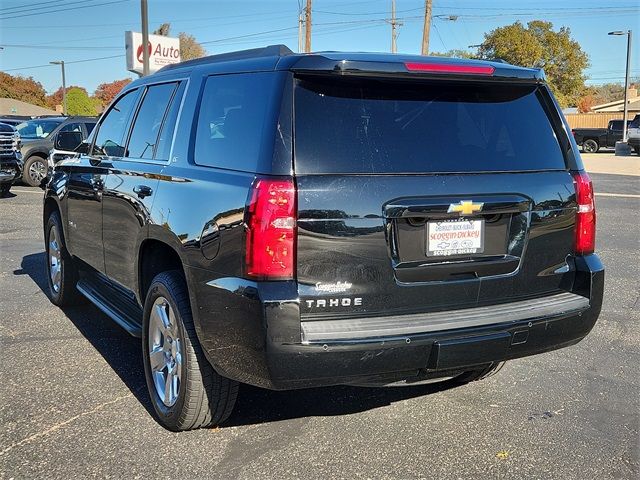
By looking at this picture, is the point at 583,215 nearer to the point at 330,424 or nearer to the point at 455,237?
the point at 455,237

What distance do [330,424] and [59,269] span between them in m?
3.28

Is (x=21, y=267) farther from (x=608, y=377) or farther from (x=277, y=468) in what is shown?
(x=608, y=377)

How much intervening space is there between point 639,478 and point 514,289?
1.04m

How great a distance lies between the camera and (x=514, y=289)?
322cm

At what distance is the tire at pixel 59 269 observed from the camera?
219 inches

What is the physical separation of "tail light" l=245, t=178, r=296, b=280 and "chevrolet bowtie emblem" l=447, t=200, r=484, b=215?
2.46ft

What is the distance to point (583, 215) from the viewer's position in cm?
344

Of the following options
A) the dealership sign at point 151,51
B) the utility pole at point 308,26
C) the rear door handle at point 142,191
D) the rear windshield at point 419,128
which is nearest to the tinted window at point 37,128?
the dealership sign at point 151,51

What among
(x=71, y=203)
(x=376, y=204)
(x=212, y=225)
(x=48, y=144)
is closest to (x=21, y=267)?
(x=71, y=203)

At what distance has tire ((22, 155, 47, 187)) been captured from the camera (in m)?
16.4

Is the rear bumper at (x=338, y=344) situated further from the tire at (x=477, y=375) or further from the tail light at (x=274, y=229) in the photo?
the tire at (x=477, y=375)

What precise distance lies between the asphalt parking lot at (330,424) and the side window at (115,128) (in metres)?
1.43

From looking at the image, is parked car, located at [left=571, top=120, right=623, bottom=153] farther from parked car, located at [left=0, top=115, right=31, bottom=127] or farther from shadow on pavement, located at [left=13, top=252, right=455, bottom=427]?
shadow on pavement, located at [left=13, top=252, right=455, bottom=427]

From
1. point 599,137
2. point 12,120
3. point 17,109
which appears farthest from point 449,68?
point 17,109
